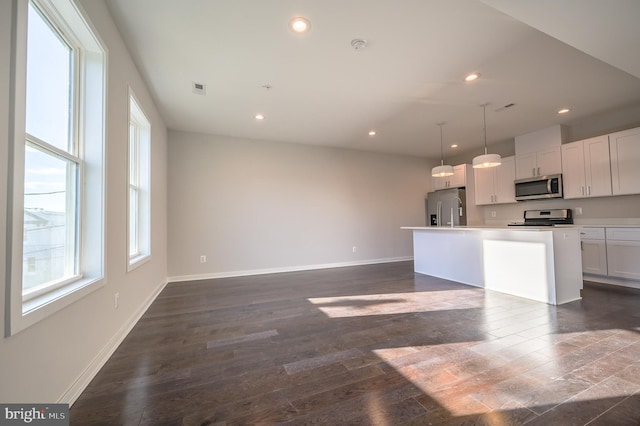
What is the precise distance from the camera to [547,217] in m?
5.04

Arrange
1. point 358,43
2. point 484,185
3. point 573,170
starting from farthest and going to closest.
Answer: point 484,185 → point 573,170 → point 358,43

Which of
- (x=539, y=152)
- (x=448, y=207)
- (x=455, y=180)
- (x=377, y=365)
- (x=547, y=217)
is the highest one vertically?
(x=539, y=152)

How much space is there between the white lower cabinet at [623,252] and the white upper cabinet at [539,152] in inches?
55.0

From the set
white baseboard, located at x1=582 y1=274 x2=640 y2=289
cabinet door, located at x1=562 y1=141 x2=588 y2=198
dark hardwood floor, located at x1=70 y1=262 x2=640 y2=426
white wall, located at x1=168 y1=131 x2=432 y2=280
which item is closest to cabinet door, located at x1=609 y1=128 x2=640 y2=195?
cabinet door, located at x1=562 y1=141 x2=588 y2=198

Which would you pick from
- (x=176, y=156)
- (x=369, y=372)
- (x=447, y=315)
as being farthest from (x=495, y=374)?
(x=176, y=156)

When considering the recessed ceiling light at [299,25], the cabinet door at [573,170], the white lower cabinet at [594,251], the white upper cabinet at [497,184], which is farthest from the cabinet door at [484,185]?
the recessed ceiling light at [299,25]

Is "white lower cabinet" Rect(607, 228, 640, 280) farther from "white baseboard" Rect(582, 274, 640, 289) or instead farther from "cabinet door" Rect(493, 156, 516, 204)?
"cabinet door" Rect(493, 156, 516, 204)

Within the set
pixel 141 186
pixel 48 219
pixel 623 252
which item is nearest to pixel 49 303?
pixel 48 219

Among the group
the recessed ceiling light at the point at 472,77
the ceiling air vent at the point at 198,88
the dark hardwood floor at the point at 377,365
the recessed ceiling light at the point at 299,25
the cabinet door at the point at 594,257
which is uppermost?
the ceiling air vent at the point at 198,88

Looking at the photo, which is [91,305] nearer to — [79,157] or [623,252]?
[79,157]

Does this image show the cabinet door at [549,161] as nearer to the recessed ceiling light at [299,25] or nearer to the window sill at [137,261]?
the recessed ceiling light at [299,25]

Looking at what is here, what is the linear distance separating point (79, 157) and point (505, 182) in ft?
22.1

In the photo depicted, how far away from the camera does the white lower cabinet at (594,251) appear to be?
3.99m

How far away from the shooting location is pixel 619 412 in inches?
53.8
